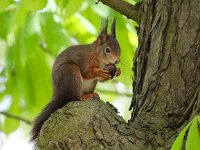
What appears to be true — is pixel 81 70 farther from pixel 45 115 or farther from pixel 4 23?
pixel 4 23

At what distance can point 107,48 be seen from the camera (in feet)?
11.2

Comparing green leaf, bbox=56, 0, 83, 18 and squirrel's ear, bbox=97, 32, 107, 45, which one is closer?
green leaf, bbox=56, 0, 83, 18

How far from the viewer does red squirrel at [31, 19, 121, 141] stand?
2.72m

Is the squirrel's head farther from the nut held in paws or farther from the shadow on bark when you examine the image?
the shadow on bark

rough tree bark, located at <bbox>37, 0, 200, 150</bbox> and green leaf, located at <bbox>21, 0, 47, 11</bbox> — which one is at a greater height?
green leaf, located at <bbox>21, 0, 47, 11</bbox>

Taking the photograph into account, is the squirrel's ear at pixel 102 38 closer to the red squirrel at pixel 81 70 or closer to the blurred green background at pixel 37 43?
the red squirrel at pixel 81 70

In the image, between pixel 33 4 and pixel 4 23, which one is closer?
pixel 33 4

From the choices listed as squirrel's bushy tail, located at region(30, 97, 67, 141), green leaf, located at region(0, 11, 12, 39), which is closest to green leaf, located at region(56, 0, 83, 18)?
squirrel's bushy tail, located at region(30, 97, 67, 141)

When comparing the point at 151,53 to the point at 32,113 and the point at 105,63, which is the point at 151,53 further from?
the point at 32,113

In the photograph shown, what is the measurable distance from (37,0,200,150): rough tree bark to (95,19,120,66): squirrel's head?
580 mm

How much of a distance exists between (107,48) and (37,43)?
402mm

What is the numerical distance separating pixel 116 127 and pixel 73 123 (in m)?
0.16

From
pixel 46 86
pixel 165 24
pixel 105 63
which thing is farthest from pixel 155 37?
pixel 46 86

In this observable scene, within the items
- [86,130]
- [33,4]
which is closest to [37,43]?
[33,4]
